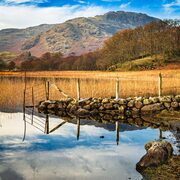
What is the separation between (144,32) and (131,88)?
94634mm

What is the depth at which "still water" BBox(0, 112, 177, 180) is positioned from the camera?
13984 millimetres

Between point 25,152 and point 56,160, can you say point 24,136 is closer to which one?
point 25,152

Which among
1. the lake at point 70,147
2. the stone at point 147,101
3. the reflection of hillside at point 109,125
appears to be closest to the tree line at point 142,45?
the stone at point 147,101

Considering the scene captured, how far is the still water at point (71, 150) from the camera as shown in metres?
14.0

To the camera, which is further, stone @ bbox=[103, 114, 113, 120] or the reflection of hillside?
stone @ bbox=[103, 114, 113, 120]

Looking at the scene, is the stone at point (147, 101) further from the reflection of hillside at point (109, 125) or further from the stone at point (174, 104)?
the reflection of hillside at point (109, 125)

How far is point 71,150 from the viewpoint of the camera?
17.8 metres

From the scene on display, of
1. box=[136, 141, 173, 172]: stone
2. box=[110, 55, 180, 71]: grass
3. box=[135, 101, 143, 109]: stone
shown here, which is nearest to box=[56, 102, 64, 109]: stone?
box=[135, 101, 143, 109]: stone

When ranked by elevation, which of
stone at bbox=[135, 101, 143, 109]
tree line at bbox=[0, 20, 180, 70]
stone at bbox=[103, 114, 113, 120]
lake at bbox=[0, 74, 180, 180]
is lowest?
lake at bbox=[0, 74, 180, 180]

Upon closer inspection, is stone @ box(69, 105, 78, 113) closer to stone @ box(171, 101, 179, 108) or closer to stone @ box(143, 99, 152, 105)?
stone @ box(143, 99, 152, 105)

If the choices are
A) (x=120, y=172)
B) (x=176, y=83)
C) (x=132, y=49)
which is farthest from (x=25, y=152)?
(x=132, y=49)

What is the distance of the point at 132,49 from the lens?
11750cm

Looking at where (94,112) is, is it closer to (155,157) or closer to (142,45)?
(155,157)

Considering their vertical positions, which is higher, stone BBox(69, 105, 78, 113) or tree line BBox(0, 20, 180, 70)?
tree line BBox(0, 20, 180, 70)
